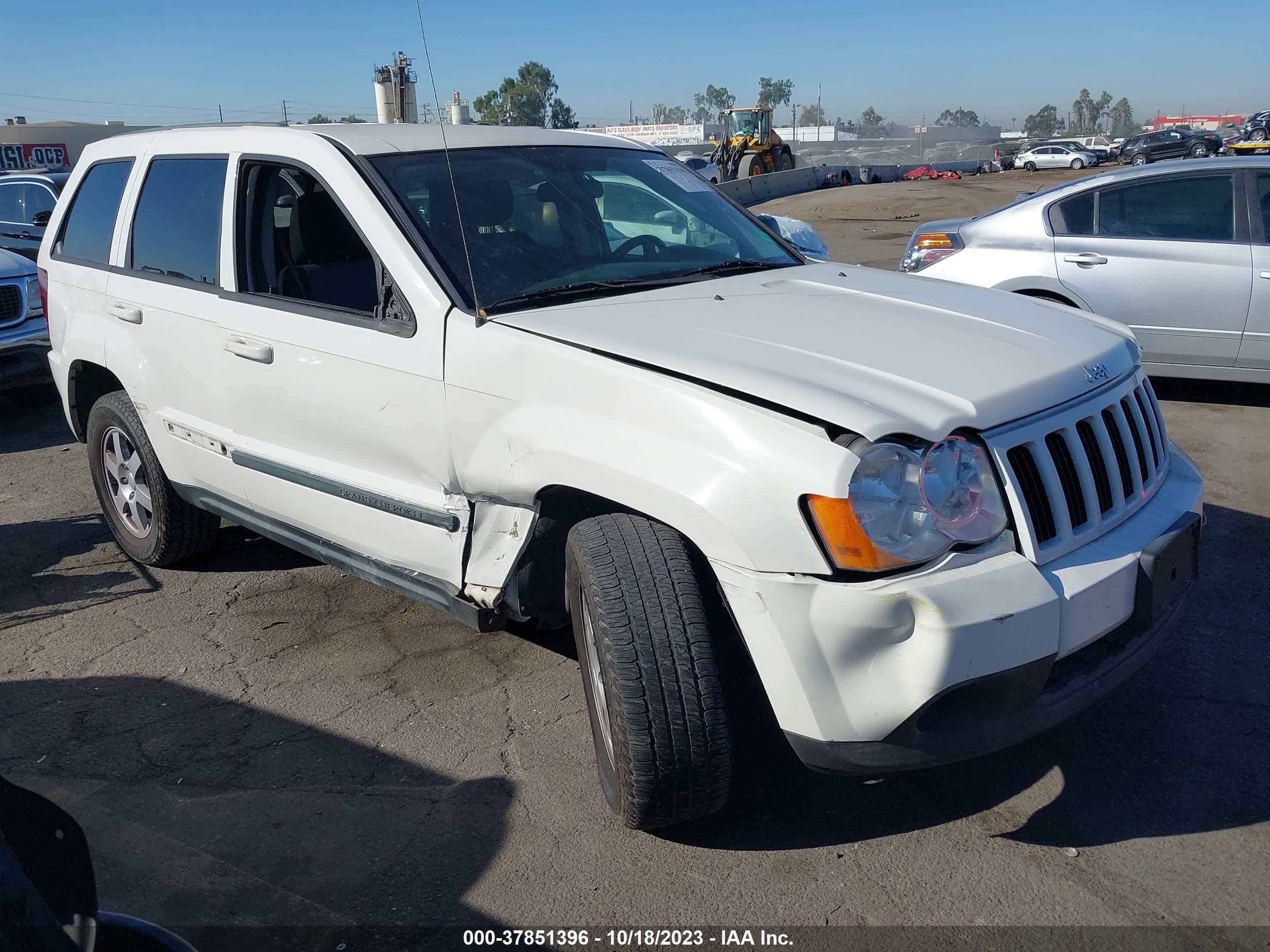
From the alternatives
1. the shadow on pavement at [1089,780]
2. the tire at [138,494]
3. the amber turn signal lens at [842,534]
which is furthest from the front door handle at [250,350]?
the amber turn signal lens at [842,534]

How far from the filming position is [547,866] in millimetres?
2770

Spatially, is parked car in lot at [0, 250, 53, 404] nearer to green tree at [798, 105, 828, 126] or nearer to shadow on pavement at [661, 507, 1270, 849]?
shadow on pavement at [661, 507, 1270, 849]

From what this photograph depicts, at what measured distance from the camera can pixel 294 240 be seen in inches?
156

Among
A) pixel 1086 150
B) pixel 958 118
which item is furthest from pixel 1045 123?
pixel 1086 150

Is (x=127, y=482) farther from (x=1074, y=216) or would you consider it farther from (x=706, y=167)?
(x=706, y=167)

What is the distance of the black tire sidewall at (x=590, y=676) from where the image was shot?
2.66m

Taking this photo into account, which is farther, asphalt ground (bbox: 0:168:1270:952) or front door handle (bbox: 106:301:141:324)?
front door handle (bbox: 106:301:141:324)

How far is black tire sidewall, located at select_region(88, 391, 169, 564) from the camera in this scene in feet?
15.0

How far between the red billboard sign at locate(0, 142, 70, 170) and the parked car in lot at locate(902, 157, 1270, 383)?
1765 inches

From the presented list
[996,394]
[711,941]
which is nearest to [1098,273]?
[996,394]

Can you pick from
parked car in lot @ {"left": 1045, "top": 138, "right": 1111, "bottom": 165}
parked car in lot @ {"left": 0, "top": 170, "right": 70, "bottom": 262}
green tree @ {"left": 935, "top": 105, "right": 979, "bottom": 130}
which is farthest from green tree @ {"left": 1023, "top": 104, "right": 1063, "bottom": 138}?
parked car in lot @ {"left": 0, "top": 170, "right": 70, "bottom": 262}

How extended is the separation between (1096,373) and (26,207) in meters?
11.9

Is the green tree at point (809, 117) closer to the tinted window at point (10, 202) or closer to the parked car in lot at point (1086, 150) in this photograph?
the parked car in lot at point (1086, 150)

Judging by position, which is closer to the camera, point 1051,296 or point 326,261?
point 326,261
